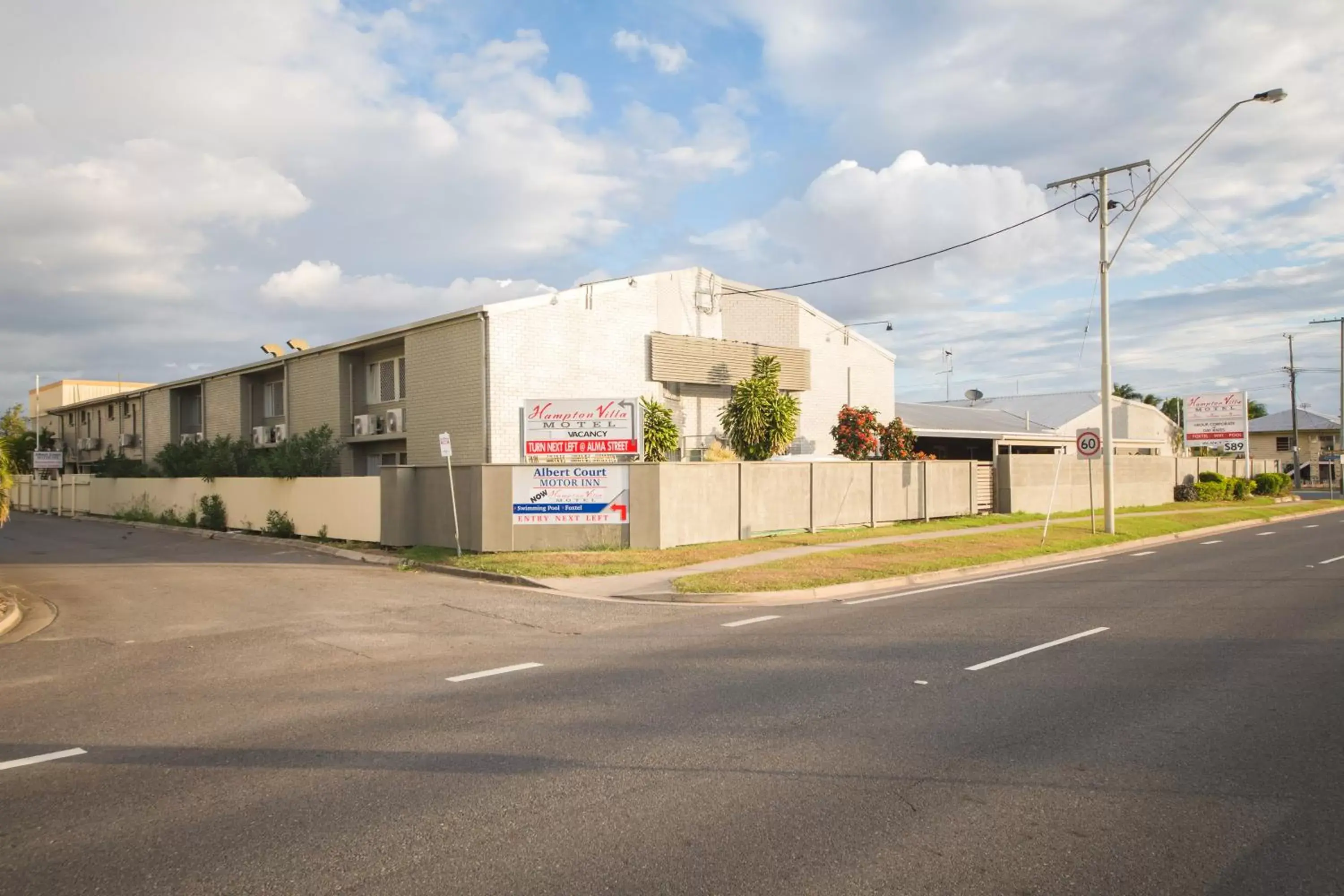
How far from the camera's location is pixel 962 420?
45031 mm

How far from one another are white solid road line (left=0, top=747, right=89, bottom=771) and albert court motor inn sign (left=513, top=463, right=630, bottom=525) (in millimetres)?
13038

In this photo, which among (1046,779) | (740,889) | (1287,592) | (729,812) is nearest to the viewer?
(740,889)

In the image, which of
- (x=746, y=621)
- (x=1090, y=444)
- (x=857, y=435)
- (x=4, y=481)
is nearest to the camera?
(x=746, y=621)

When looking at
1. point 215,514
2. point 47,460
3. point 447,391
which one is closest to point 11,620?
point 447,391

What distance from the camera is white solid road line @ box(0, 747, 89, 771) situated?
6.09 meters

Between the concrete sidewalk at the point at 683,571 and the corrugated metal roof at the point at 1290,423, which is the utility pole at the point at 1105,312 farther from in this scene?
the corrugated metal roof at the point at 1290,423

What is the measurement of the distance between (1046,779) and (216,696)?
6.75 meters

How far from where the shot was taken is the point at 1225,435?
189 ft

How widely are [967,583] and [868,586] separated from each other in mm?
1936

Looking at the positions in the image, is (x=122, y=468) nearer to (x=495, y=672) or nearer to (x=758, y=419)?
(x=758, y=419)

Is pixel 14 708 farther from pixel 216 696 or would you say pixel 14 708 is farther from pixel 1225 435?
pixel 1225 435

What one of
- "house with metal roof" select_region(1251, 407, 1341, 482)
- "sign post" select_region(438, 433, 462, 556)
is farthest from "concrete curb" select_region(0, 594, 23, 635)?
"house with metal roof" select_region(1251, 407, 1341, 482)

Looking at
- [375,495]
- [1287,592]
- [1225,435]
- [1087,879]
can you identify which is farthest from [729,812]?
[1225,435]

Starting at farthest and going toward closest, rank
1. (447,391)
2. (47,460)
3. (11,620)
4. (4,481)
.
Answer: (47,460), (447,391), (4,481), (11,620)
